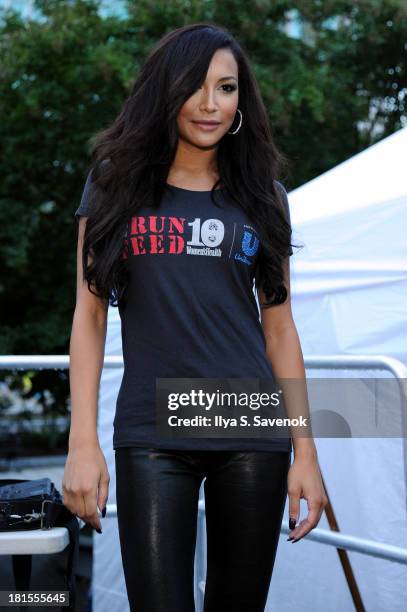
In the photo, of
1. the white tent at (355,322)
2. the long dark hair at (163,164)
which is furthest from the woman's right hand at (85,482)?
the white tent at (355,322)

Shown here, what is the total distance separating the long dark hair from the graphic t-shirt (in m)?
0.05

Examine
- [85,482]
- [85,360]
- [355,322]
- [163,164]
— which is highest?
[163,164]

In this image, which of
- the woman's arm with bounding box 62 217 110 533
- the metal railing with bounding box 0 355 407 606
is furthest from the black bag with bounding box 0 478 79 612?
the metal railing with bounding box 0 355 407 606

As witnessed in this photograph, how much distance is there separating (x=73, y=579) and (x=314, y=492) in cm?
71

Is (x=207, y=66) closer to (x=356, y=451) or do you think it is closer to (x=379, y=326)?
(x=379, y=326)

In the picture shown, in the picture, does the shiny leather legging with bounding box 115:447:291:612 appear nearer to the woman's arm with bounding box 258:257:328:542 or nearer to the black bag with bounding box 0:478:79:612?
the woman's arm with bounding box 258:257:328:542

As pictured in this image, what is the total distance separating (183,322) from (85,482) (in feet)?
1.23

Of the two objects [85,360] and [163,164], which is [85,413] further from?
[163,164]

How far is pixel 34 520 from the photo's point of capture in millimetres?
2182

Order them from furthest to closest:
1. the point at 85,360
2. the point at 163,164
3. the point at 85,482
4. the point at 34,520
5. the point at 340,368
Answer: the point at 340,368, the point at 34,520, the point at 163,164, the point at 85,360, the point at 85,482

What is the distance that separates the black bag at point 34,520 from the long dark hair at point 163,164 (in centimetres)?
59

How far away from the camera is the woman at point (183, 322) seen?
5.87ft

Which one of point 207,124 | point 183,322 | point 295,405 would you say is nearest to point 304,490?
point 295,405

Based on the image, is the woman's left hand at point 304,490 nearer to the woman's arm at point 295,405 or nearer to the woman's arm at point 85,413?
the woman's arm at point 295,405
